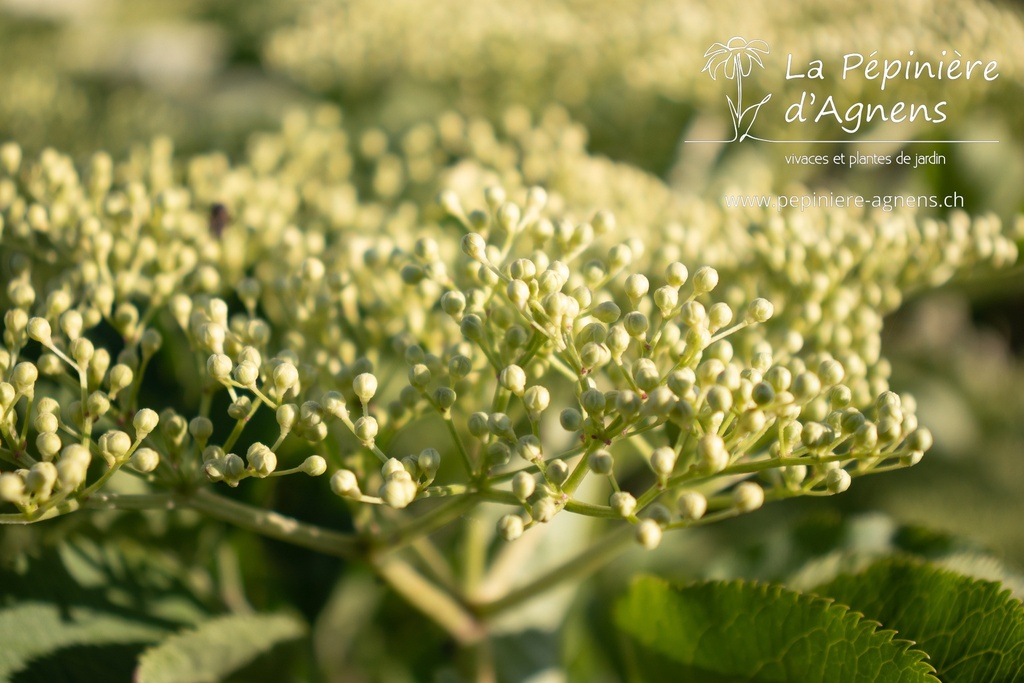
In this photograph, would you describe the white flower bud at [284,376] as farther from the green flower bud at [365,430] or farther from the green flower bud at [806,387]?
the green flower bud at [806,387]

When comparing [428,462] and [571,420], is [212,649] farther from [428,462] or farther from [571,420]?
[571,420]

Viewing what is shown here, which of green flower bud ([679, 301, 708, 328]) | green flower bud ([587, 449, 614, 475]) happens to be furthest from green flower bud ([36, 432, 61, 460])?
green flower bud ([679, 301, 708, 328])

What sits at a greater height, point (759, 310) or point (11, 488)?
point (759, 310)

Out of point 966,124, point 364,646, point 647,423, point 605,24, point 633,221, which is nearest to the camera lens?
point 647,423

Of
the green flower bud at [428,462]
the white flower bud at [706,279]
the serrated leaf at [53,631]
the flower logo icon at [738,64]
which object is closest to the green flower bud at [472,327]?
the green flower bud at [428,462]

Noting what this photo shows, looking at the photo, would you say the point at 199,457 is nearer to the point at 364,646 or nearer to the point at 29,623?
the point at 29,623

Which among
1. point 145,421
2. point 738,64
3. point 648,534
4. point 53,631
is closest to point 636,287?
point 648,534

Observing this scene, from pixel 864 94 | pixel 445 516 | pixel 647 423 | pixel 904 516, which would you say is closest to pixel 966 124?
pixel 864 94
